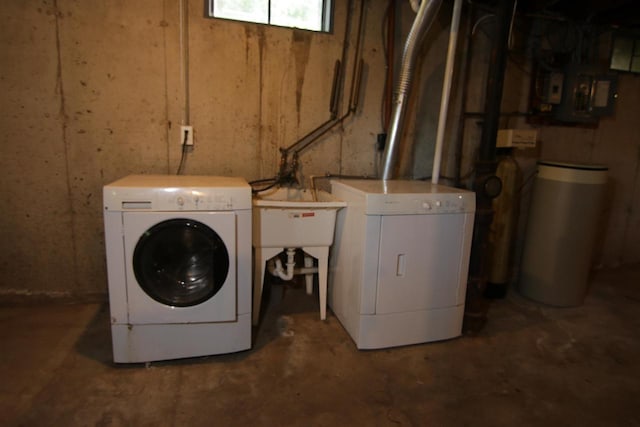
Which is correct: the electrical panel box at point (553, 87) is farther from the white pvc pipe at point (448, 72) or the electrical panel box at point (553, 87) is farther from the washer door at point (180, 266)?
the washer door at point (180, 266)

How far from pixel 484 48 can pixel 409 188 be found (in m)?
1.44

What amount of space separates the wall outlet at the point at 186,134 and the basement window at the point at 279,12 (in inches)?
26.7

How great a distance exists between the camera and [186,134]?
2.33m

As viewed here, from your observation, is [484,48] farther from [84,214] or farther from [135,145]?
[84,214]

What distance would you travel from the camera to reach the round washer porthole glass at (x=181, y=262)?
168 cm

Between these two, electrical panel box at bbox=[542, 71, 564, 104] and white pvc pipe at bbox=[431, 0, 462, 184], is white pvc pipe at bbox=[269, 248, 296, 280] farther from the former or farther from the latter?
electrical panel box at bbox=[542, 71, 564, 104]

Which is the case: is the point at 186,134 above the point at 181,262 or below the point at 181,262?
above

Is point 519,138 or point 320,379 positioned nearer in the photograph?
point 320,379

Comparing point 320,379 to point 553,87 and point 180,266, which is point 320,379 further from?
point 553,87

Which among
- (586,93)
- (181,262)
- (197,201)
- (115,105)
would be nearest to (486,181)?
(586,93)

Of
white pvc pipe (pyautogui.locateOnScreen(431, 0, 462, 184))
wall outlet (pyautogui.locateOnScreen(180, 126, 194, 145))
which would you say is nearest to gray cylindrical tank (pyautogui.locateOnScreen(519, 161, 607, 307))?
white pvc pipe (pyautogui.locateOnScreen(431, 0, 462, 184))

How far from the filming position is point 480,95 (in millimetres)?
2812

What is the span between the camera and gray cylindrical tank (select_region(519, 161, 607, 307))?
98.3 inches

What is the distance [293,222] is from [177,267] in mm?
632
